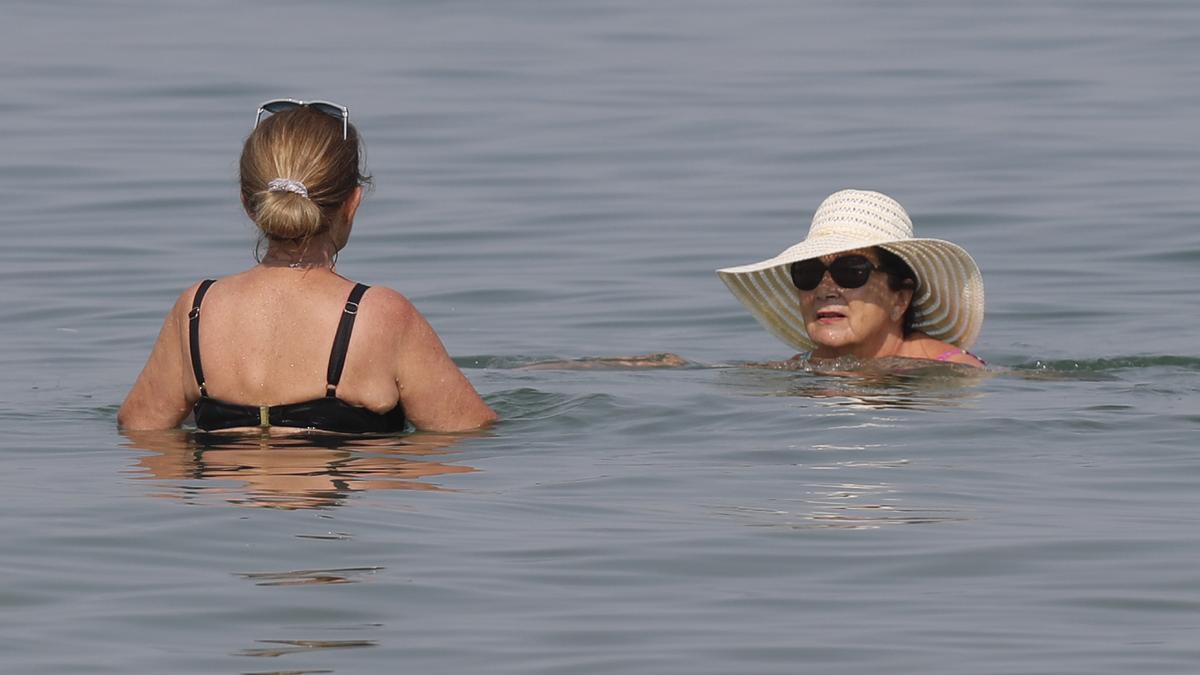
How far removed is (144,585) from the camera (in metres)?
5.50

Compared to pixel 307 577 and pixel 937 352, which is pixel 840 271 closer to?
pixel 937 352

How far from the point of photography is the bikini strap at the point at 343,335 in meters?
6.74

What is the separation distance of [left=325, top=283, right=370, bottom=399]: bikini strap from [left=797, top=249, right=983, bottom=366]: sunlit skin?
8.85ft

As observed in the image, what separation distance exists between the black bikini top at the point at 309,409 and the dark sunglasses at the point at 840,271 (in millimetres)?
2471

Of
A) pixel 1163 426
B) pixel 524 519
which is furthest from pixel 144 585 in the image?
pixel 1163 426

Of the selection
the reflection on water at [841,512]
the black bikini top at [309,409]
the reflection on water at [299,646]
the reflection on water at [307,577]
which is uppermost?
the black bikini top at [309,409]

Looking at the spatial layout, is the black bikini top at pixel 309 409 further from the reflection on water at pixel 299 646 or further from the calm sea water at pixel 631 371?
the reflection on water at pixel 299 646

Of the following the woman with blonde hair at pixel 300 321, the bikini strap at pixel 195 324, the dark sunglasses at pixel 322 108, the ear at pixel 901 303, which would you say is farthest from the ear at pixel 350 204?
the ear at pixel 901 303

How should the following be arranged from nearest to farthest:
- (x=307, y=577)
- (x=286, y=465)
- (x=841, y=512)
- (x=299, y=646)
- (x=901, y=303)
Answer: (x=299, y=646), (x=307, y=577), (x=841, y=512), (x=286, y=465), (x=901, y=303)

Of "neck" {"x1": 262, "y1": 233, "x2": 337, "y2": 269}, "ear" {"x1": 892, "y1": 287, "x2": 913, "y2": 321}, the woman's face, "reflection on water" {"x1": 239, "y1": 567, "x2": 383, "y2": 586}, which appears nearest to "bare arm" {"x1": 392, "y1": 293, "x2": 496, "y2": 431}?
"neck" {"x1": 262, "y1": 233, "x2": 337, "y2": 269}

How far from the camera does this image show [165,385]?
7051mm

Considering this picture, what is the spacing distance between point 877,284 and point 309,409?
9.62 ft

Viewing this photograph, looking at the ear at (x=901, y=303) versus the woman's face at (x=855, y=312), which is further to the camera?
the ear at (x=901, y=303)

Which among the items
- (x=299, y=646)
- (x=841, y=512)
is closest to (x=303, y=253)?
(x=841, y=512)
